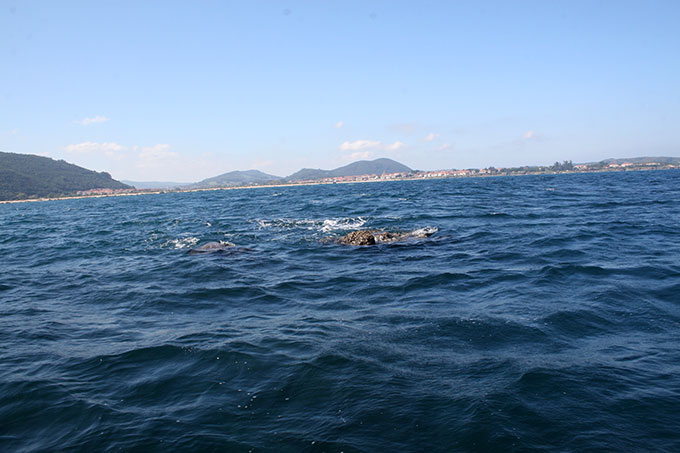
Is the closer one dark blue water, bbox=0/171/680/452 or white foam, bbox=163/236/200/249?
dark blue water, bbox=0/171/680/452

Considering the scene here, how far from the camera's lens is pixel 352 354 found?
7.17 metres

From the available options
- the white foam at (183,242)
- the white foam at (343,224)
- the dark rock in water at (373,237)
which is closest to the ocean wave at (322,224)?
the white foam at (343,224)

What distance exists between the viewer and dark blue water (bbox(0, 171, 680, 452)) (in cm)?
509

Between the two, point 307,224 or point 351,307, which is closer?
point 351,307

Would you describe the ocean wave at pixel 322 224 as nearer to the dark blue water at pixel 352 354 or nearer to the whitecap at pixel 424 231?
the whitecap at pixel 424 231

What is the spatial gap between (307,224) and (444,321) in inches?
784

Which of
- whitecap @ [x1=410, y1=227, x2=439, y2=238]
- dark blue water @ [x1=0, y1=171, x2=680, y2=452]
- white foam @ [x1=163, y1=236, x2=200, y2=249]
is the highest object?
white foam @ [x1=163, y1=236, x2=200, y2=249]

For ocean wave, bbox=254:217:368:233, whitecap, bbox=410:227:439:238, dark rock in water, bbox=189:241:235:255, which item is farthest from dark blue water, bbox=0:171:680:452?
ocean wave, bbox=254:217:368:233

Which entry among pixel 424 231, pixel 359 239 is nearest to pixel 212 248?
pixel 359 239

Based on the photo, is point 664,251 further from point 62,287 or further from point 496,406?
point 62,287

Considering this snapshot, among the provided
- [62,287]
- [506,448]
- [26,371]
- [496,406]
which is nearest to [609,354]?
[496,406]

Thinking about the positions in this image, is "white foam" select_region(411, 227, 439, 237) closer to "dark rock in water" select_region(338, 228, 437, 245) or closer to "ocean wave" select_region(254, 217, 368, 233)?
"dark rock in water" select_region(338, 228, 437, 245)

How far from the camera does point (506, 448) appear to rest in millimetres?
4676

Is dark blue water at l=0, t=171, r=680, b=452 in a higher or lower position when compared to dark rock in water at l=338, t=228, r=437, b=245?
lower
